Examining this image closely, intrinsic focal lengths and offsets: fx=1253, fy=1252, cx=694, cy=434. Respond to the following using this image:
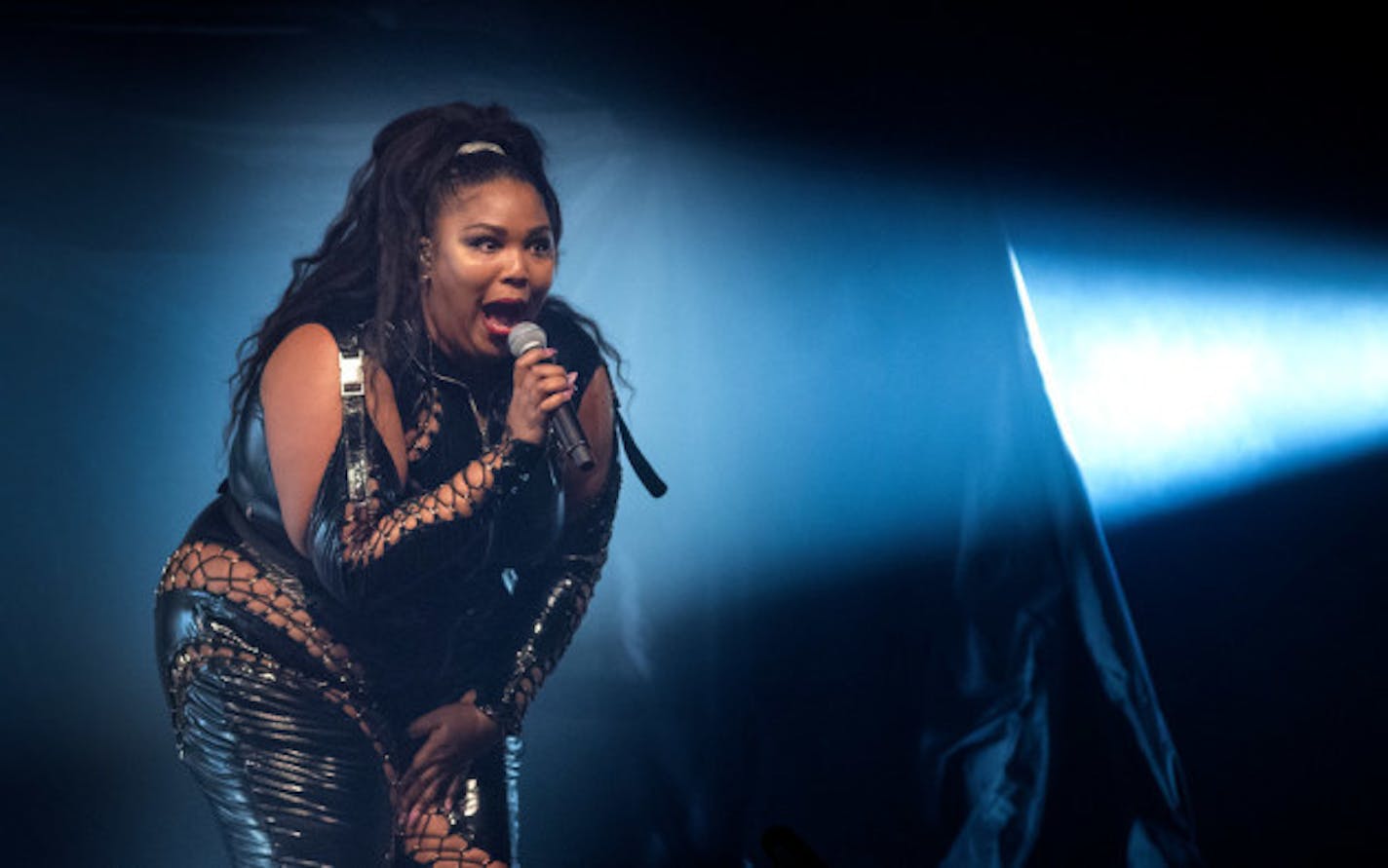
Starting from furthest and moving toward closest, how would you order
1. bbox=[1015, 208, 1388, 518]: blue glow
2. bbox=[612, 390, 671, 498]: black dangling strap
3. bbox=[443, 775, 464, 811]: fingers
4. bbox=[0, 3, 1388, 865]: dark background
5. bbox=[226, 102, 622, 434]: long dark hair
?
1. bbox=[1015, 208, 1388, 518]: blue glow
2. bbox=[0, 3, 1388, 865]: dark background
3. bbox=[612, 390, 671, 498]: black dangling strap
4. bbox=[226, 102, 622, 434]: long dark hair
5. bbox=[443, 775, 464, 811]: fingers

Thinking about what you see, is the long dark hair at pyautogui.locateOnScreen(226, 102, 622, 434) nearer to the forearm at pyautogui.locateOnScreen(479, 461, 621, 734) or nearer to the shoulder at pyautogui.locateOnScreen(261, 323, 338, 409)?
the shoulder at pyautogui.locateOnScreen(261, 323, 338, 409)

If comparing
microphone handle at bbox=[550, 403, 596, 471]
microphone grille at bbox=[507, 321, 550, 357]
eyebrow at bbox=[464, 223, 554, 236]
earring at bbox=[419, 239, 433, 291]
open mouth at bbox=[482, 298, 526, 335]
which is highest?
eyebrow at bbox=[464, 223, 554, 236]

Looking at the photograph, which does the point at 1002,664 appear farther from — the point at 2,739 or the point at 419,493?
the point at 2,739

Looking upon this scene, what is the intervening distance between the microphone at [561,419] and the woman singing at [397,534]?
19 millimetres

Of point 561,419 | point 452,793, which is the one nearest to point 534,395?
point 561,419

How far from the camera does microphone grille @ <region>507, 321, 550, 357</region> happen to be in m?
2.63

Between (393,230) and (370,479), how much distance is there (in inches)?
21.9

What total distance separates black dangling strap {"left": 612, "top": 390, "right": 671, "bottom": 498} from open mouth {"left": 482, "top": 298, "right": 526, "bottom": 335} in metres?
0.29

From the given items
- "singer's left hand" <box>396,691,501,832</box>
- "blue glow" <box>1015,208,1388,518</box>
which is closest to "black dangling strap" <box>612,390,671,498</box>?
"singer's left hand" <box>396,691,501,832</box>

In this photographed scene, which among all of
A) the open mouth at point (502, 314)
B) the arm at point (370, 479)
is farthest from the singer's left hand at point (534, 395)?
the open mouth at point (502, 314)

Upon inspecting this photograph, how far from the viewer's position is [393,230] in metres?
2.67

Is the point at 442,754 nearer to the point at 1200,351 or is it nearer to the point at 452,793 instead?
the point at 452,793

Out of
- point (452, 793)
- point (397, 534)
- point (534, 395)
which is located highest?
point (534, 395)

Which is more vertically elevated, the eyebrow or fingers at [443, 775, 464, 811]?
the eyebrow
